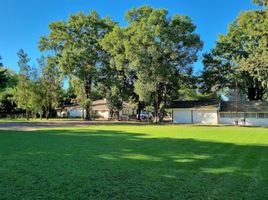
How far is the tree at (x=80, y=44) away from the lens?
49281 mm

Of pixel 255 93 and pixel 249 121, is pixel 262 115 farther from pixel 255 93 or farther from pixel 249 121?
pixel 255 93

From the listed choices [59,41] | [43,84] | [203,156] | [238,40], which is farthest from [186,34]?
[203,156]

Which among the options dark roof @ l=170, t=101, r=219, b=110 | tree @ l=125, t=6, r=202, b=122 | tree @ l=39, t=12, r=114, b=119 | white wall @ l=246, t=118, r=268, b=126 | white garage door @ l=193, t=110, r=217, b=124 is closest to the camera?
tree @ l=125, t=6, r=202, b=122

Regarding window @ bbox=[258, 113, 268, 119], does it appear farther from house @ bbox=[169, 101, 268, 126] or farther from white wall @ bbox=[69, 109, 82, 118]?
white wall @ bbox=[69, 109, 82, 118]

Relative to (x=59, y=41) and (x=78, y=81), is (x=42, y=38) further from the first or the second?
(x=78, y=81)

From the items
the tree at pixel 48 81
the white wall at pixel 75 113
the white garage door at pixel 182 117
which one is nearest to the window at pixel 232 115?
the white garage door at pixel 182 117

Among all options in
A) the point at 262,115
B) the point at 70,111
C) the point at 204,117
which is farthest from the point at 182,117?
the point at 70,111

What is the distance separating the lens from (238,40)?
47438 millimetres

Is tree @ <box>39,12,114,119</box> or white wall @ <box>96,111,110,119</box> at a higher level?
→ tree @ <box>39,12,114,119</box>

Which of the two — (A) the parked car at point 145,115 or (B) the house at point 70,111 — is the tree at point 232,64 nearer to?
(A) the parked car at point 145,115

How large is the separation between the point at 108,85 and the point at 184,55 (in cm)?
1349

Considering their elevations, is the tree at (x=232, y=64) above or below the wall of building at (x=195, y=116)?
above

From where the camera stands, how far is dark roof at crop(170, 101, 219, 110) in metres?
48.9

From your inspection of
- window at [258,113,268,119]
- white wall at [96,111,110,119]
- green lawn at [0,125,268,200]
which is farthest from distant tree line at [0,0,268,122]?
green lawn at [0,125,268,200]
